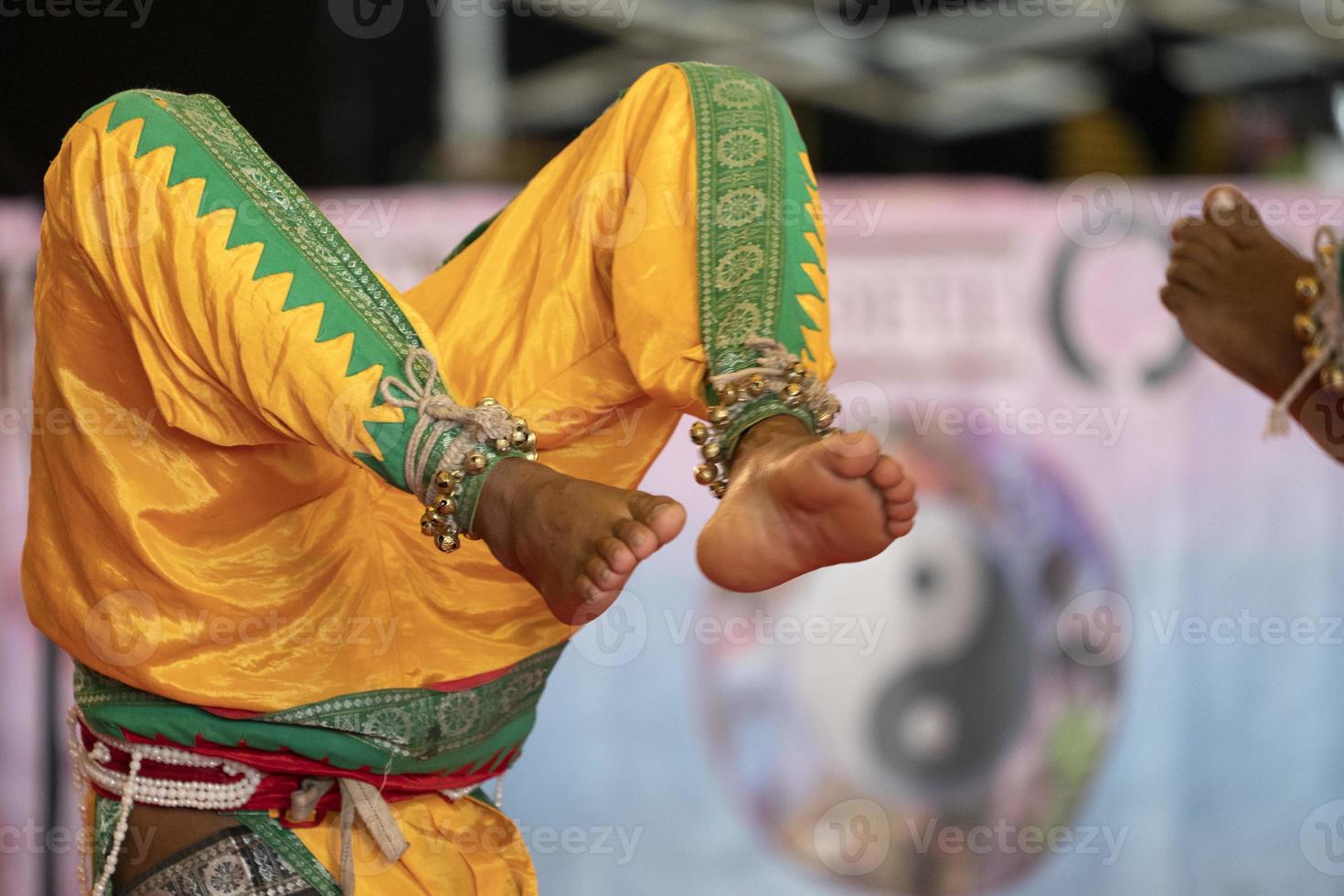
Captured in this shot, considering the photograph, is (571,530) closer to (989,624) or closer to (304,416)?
(304,416)

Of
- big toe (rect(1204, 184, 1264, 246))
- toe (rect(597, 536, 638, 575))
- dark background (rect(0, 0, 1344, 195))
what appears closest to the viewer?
toe (rect(597, 536, 638, 575))

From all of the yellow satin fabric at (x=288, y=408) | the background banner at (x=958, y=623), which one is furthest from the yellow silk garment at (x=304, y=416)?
the background banner at (x=958, y=623)

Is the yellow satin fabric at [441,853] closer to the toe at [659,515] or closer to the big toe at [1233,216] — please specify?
the toe at [659,515]

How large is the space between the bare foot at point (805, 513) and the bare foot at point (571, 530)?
0.21 feet

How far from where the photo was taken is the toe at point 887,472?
94cm

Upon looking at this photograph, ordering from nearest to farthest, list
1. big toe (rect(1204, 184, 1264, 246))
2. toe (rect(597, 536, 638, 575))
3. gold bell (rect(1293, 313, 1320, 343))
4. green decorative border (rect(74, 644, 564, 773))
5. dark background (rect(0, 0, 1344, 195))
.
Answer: toe (rect(597, 536, 638, 575)) < green decorative border (rect(74, 644, 564, 773)) < gold bell (rect(1293, 313, 1320, 343)) < big toe (rect(1204, 184, 1264, 246)) < dark background (rect(0, 0, 1344, 195))

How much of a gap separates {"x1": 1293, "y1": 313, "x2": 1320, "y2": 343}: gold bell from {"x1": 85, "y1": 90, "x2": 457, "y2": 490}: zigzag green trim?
79 cm

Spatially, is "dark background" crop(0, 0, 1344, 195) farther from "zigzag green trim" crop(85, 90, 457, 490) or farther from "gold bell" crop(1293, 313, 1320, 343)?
"gold bell" crop(1293, 313, 1320, 343)

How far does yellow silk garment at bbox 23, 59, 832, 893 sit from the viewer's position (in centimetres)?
99

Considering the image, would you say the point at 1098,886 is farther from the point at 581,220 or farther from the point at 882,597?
the point at 581,220

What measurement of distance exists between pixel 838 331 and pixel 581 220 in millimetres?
1192

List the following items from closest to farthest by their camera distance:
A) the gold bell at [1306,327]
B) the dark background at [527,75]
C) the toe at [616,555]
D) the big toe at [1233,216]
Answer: the toe at [616,555] → the gold bell at [1306,327] → the big toe at [1233,216] → the dark background at [527,75]

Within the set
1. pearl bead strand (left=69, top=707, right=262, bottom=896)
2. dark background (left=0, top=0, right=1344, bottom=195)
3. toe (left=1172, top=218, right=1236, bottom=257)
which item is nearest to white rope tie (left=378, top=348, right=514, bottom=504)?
pearl bead strand (left=69, top=707, right=262, bottom=896)

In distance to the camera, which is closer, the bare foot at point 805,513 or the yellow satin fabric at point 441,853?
the bare foot at point 805,513
